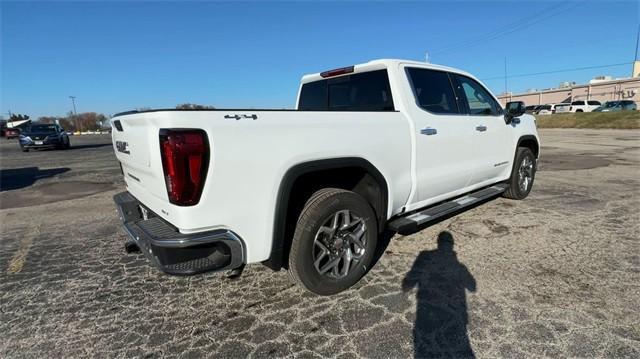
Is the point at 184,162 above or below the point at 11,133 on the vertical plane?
below

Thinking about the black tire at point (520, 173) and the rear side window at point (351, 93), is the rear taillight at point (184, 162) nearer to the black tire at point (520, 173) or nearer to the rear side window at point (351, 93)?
the rear side window at point (351, 93)

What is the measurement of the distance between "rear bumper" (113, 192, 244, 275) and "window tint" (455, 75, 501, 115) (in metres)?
3.32

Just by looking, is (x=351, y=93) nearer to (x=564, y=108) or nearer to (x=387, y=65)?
(x=387, y=65)

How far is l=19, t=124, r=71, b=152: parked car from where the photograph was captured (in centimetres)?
1908

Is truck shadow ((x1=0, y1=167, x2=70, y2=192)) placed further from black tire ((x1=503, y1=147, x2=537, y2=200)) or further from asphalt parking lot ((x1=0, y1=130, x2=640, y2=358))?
black tire ((x1=503, y1=147, x2=537, y2=200))

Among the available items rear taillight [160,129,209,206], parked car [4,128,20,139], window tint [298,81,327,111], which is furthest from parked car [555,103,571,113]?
parked car [4,128,20,139]

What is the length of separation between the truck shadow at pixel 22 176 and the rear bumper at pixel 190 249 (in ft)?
28.4

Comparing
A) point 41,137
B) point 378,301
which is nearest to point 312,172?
point 378,301

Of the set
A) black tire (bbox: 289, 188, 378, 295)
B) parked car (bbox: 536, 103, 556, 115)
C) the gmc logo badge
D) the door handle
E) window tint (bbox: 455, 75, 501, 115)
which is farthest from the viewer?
parked car (bbox: 536, 103, 556, 115)

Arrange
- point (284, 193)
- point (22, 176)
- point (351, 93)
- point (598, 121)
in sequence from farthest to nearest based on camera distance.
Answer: point (598, 121)
point (22, 176)
point (351, 93)
point (284, 193)

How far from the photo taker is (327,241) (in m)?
2.90

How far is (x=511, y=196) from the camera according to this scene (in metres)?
5.62

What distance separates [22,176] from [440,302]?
1225cm

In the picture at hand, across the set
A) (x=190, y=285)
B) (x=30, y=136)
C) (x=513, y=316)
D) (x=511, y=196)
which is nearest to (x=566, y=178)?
(x=511, y=196)
